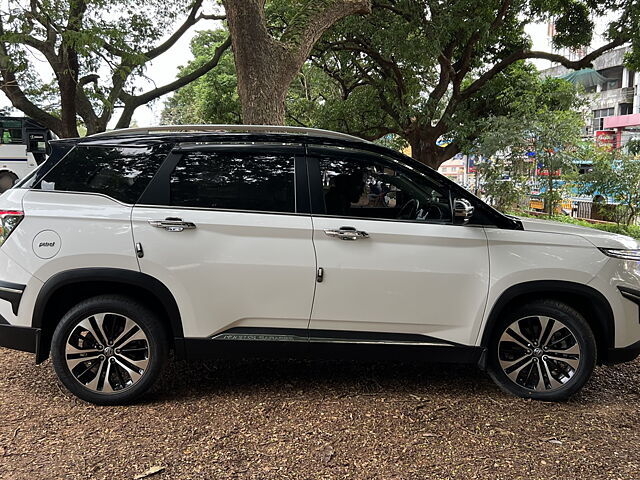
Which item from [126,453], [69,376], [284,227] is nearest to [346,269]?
[284,227]

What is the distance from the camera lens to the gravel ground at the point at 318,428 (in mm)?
2963

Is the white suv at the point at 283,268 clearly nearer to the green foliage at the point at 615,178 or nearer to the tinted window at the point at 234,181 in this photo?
the tinted window at the point at 234,181

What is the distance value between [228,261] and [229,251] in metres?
0.07

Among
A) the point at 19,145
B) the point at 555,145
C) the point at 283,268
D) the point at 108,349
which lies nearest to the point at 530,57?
the point at 555,145

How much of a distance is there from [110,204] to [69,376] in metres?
1.19

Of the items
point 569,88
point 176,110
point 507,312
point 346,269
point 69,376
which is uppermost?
point 176,110

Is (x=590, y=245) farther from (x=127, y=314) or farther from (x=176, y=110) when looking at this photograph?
(x=176, y=110)

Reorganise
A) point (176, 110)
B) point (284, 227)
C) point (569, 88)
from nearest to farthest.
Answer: point (284, 227), point (569, 88), point (176, 110)

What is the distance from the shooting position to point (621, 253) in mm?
3805

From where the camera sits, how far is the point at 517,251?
3.73m

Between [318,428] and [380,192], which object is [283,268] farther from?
[318,428]

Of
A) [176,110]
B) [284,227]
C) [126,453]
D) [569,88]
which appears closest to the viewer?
[126,453]

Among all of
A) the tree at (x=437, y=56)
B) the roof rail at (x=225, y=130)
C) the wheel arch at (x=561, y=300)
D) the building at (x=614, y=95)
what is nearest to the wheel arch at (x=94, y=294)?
the roof rail at (x=225, y=130)

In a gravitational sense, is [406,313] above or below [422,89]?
below
